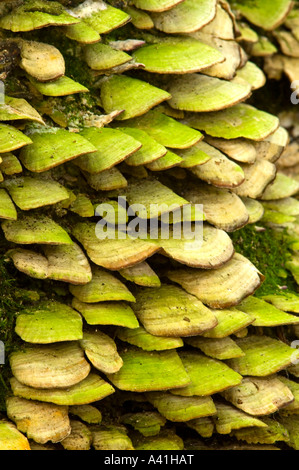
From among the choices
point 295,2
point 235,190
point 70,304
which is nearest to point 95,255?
point 70,304

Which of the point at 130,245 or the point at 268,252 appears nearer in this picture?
the point at 130,245

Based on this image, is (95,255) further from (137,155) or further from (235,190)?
(235,190)

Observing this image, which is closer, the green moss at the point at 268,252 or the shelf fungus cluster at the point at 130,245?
the shelf fungus cluster at the point at 130,245

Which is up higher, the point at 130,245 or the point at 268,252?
the point at 130,245

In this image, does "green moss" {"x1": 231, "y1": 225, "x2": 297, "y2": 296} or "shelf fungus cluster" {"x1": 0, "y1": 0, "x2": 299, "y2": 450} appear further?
"green moss" {"x1": 231, "y1": 225, "x2": 297, "y2": 296}
